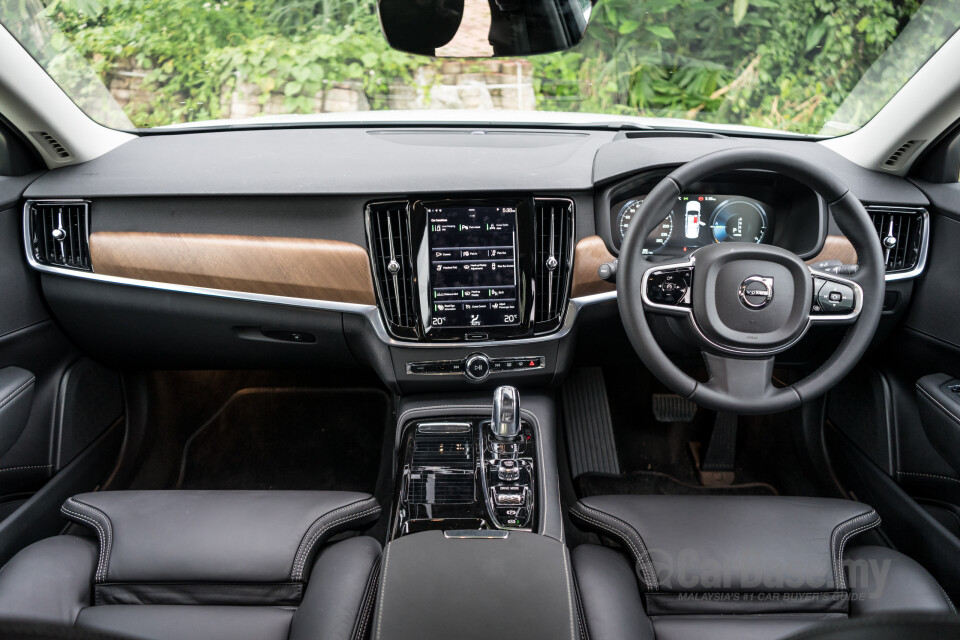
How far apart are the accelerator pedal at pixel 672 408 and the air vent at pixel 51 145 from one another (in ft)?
6.91

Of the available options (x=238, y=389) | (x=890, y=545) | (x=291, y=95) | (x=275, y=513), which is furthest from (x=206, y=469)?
(x=890, y=545)

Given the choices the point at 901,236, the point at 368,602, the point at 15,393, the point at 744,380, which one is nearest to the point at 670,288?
the point at 744,380

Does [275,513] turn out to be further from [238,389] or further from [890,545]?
[890,545]

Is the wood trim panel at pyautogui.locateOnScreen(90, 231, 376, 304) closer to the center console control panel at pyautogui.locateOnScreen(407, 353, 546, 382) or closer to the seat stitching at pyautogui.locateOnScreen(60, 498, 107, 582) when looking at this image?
the center console control panel at pyautogui.locateOnScreen(407, 353, 546, 382)

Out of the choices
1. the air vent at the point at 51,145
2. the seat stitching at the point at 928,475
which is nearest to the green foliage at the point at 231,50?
the air vent at the point at 51,145

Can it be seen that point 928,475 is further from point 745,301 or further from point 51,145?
point 51,145

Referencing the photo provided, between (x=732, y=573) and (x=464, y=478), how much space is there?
0.66 metres

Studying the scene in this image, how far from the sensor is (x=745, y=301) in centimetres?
159

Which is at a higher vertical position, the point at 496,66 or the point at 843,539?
the point at 496,66

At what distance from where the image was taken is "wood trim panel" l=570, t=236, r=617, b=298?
1927 millimetres

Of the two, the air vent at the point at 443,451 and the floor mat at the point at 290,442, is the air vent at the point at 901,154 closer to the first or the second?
the air vent at the point at 443,451

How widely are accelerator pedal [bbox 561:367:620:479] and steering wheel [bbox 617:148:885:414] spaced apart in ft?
→ 2.94

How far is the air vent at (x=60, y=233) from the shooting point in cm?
197

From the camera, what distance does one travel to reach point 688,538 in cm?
156
